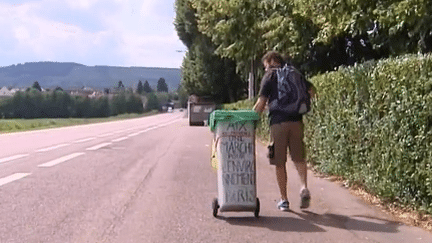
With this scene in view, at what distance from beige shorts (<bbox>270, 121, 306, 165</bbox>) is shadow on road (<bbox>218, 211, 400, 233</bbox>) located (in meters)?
0.62

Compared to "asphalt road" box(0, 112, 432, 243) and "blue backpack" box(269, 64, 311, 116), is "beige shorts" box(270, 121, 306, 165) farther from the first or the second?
"asphalt road" box(0, 112, 432, 243)

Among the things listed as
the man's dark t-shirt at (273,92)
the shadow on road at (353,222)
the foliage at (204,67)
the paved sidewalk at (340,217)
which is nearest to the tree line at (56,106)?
the foliage at (204,67)

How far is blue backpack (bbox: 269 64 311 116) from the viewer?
7.00m

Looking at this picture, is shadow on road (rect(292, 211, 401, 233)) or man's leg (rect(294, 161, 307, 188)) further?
man's leg (rect(294, 161, 307, 188))

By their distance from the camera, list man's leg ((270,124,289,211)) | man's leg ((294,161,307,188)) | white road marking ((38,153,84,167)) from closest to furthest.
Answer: man's leg ((270,124,289,211)), man's leg ((294,161,307,188)), white road marking ((38,153,84,167))

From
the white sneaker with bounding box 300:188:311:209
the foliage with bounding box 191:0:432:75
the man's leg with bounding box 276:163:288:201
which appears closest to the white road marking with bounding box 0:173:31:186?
the man's leg with bounding box 276:163:288:201

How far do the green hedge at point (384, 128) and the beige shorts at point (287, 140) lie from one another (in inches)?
38.6

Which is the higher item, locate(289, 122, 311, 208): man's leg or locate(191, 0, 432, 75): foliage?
locate(191, 0, 432, 75): foliage

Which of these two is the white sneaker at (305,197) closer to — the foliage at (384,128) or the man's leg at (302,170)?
the man's leg at (302,170)

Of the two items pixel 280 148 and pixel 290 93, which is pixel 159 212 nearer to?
pixel 280 148

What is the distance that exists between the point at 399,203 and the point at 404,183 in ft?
1.49

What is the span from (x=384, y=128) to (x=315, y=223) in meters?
1.55

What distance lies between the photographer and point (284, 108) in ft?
23.1

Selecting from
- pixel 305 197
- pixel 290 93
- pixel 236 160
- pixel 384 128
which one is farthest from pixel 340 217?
pixel 290 93
